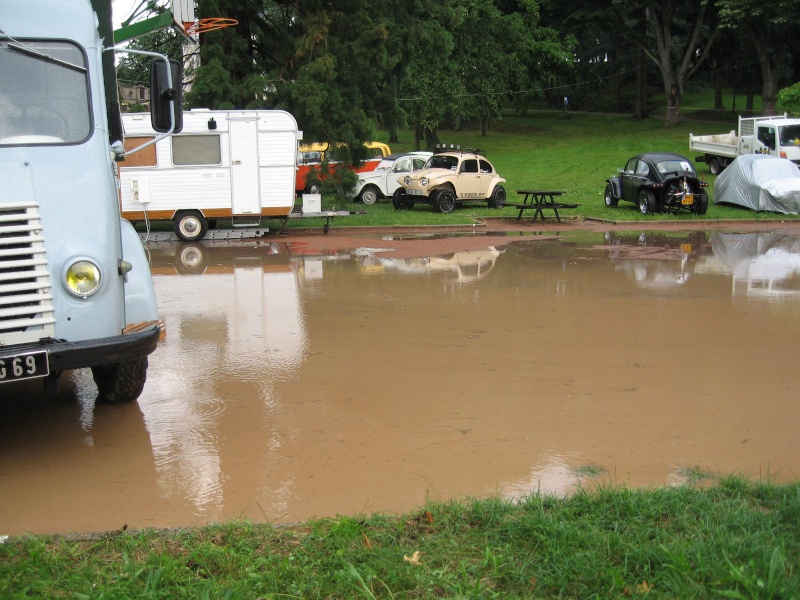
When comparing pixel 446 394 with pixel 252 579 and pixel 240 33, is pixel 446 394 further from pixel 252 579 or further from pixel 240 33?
pixel 240 33

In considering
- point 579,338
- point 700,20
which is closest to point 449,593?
point 579,338

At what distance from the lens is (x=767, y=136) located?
95.7ft

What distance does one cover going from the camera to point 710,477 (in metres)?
5.20

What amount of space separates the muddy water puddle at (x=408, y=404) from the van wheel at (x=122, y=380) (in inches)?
5.0

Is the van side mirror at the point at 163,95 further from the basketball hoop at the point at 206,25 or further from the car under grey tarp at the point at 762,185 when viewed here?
the car under grey tarp at the point at 762,185

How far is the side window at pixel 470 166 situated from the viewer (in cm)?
2475

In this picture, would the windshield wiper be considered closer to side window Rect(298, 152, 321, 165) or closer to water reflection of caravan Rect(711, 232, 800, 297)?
water reflection of caravan Rect(711, 232, 800, 297)

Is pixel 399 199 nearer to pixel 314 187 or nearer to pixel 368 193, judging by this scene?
pixel 368 193

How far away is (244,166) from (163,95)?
12.7m

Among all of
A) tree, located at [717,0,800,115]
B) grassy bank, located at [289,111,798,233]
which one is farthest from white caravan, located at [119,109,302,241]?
tree, located at [717,0,800,115]

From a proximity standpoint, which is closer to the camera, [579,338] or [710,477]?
[710,477]

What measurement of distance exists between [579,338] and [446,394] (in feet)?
8.38

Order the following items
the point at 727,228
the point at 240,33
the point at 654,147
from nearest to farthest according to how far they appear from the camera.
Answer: the point at 727,228 → the point at 240,33 → the point at 654,147

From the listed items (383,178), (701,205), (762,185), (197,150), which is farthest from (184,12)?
(762,185)
